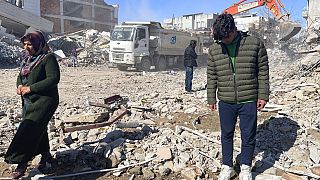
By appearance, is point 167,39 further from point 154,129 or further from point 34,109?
point 34,109

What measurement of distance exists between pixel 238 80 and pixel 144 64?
53.5 feet

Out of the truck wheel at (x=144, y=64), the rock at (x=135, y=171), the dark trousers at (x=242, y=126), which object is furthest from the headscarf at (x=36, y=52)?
the truck wheel at (x=144, y=64)

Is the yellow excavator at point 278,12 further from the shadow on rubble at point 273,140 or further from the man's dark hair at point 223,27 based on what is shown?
the man's dark hair at point 223,27

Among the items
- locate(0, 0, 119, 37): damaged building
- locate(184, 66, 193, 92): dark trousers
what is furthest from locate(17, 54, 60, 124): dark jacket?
locate(0, 0, 119, 37): damaged building

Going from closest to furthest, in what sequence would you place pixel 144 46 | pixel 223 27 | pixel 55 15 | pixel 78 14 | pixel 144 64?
pixel 223 27
pixel 144 46
pixel 144 64
pixel 55 15
pixel 78 14

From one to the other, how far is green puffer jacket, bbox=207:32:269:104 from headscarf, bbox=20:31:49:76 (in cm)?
184

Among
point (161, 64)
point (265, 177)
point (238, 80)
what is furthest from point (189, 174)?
point (161, 64)

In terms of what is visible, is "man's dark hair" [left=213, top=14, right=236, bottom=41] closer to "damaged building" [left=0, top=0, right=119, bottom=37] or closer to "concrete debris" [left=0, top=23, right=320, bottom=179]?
"concrete debris" [left=0, top=23, right=320, bottom=179]

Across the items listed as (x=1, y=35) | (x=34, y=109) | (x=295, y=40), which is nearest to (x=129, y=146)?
(x=34, y=109)

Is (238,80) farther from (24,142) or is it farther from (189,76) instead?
(189,76)

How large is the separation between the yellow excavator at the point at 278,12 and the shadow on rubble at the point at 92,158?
48.3 ft

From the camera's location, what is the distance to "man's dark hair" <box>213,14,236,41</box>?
11.8ft

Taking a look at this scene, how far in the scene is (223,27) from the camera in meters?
3.60

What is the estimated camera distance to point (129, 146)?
4.79 meters
